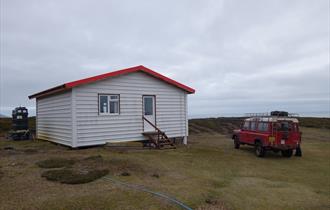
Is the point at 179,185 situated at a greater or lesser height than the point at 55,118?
lesser

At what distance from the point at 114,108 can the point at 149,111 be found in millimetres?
2066

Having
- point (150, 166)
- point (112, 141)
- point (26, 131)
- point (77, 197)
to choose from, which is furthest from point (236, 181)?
point (26, 131)

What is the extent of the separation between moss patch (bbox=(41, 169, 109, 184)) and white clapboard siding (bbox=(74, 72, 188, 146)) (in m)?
4.40

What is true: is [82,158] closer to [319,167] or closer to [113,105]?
[113,105]

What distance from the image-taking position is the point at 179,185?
21.5ft

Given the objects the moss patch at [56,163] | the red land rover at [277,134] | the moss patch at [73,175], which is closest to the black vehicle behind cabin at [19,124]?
the moss patch at [56,163]

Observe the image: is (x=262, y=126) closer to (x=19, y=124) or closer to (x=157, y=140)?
(x=157, y=140)

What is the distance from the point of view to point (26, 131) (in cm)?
1675

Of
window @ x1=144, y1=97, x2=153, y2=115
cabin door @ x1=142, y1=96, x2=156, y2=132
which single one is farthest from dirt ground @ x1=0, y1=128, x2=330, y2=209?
window @ x1=144, y1=97, x2=153, y2=115

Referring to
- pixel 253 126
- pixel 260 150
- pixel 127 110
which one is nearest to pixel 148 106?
pixel 127 110

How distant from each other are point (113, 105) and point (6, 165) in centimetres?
558

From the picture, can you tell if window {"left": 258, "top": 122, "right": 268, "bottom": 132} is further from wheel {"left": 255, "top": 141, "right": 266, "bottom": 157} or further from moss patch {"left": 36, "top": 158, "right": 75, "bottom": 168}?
moss patch {"left": 36, "top": 158, "right": 75, "bottom": 168}

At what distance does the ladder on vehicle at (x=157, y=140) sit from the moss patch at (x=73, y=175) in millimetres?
5749

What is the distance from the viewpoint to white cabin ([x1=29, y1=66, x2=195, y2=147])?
38.5ft
